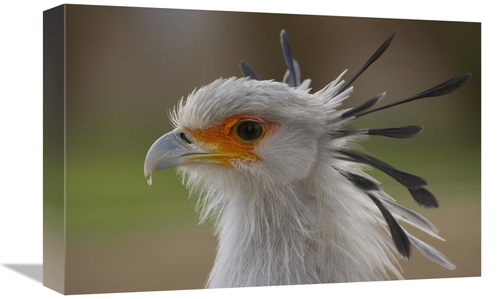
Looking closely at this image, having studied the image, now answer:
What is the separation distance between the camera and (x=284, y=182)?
3857 millimetres

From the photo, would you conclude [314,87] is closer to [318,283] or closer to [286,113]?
[286,113]

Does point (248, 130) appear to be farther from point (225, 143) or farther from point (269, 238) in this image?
point (269, 238)

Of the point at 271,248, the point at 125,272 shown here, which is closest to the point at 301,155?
the point at 271,248

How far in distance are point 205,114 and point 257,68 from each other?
2.84ft

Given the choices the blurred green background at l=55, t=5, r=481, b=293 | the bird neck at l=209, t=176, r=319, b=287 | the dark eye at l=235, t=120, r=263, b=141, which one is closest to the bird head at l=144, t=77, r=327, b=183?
the dark eye at l=235, t=120, r=263, b=141

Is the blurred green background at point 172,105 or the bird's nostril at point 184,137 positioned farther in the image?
the blurred green background at point 172,105

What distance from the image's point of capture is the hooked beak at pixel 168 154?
374cm

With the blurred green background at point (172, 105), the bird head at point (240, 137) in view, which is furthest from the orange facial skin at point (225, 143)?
the blurred green background at point (172, 105)

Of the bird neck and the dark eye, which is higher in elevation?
the dark eye

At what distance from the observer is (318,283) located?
3992 mm

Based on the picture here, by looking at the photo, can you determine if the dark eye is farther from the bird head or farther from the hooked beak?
the hooked beak

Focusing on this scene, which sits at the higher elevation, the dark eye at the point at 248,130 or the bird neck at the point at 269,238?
the dark eye at the point at 248,130

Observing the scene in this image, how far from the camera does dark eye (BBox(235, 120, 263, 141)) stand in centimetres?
380

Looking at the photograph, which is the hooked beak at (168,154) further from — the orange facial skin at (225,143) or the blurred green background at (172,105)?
the blurred green background at (172,105)
